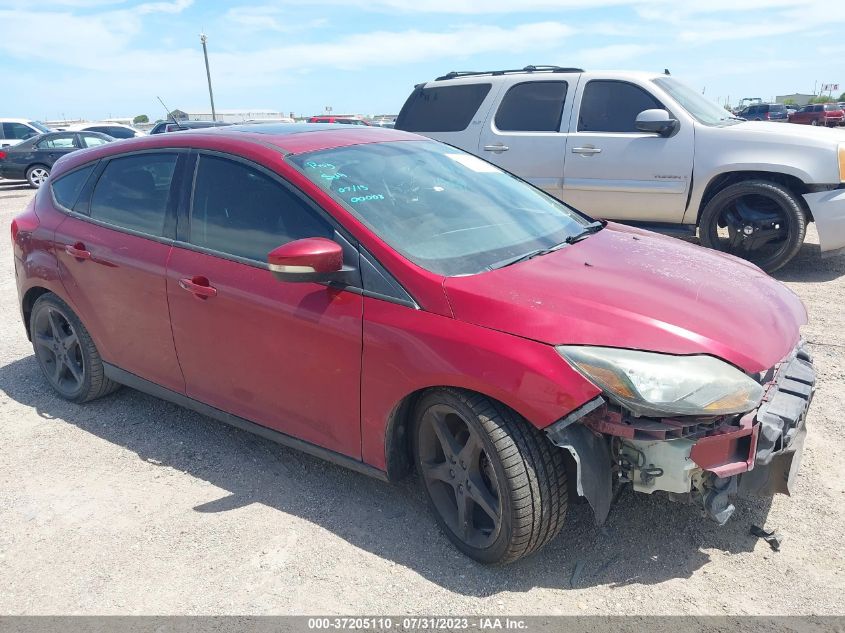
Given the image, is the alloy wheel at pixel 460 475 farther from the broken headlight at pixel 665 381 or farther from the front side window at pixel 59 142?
the front side window at pixel 59 142

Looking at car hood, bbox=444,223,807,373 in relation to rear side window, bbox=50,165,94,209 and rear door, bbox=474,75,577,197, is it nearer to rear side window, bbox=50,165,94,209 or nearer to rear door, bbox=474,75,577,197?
rear side window, bbox=50,165,94,209

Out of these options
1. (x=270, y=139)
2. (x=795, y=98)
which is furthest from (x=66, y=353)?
(x=795, y=98)

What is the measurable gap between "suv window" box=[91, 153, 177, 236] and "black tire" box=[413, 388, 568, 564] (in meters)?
1.88

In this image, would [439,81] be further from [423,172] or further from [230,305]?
[230,305]

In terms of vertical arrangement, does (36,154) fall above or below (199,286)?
below

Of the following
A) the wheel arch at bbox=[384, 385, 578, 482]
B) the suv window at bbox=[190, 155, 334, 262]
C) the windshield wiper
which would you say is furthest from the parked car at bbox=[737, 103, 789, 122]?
the wheel arch at bbox=[384, 385, 578, 482]

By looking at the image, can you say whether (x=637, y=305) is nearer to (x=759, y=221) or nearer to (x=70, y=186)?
(x=70, y=186)

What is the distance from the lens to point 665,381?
223 centimetres

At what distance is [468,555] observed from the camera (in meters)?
2.69

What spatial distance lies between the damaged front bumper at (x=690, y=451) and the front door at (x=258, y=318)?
957 millimetres

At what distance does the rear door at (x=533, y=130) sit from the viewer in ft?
23.6

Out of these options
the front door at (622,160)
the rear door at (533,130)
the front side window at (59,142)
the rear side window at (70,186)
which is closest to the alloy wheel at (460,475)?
the rear side window at (70,186)

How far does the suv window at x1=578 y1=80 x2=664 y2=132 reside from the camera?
689 centimetres

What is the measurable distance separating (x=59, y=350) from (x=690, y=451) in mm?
3804
